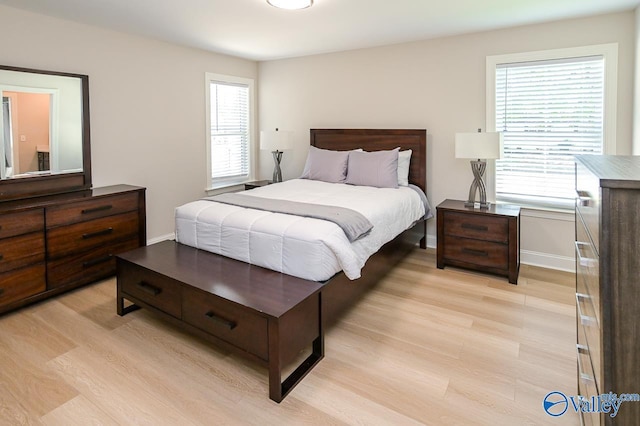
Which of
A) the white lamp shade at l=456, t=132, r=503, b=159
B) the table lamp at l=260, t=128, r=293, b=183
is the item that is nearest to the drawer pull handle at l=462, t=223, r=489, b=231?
the white lamp shade at l=456, t=132, r=503, b=159

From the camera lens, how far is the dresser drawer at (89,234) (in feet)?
9.84

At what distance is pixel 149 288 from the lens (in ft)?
8.28

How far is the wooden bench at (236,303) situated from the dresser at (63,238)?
2.28ft

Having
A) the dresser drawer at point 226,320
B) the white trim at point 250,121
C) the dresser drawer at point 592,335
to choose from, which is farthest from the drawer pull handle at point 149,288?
the white trim at point 250,121

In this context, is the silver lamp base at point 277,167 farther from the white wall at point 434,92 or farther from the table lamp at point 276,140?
the white wall at point 434,92

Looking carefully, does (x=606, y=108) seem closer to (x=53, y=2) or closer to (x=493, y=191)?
(x=493, y=191)

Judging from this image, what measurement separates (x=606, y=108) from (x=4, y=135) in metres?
5.08

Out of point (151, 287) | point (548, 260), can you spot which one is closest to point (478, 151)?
point (548, 260)

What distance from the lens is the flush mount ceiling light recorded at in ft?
9.46

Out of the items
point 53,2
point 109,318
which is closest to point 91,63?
point 53,2

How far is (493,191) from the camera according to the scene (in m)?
3.97

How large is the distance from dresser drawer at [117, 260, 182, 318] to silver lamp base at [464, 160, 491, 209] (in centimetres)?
282

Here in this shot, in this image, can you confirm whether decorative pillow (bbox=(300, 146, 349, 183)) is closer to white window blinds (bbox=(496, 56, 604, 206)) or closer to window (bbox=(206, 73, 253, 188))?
window (bbox=(206, 73, 253, 188))

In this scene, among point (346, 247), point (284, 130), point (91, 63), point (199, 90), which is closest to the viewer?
point (346, 247)
